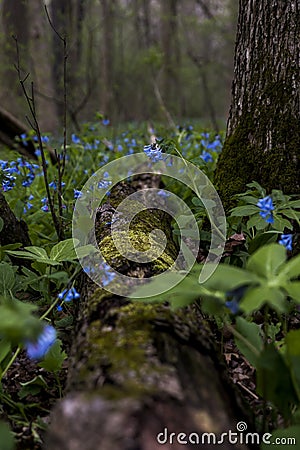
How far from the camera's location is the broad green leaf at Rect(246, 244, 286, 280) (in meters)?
1.26

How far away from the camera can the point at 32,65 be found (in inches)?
323

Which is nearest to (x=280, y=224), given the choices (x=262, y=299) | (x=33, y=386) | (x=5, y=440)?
(x=262, y=299)

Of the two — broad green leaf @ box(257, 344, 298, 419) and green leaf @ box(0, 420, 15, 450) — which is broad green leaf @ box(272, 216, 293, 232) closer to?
broad green leaf @ box(257, 344, 298, 419)

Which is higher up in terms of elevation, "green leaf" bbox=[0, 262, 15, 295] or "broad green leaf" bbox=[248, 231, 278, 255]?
"broad green leaf" bbox=[248, 231, 278, 255]

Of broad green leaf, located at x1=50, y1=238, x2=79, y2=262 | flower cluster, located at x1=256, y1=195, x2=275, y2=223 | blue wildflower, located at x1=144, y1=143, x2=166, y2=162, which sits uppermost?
blue wildflower, located at x1=144, y1=143, x2=166, y2=162

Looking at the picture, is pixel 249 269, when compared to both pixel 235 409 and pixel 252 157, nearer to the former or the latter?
pixel 235 409

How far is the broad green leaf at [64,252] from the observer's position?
1912 mm

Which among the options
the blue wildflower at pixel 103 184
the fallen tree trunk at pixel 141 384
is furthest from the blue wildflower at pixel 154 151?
the fallen tree trunk at pixel 141 384

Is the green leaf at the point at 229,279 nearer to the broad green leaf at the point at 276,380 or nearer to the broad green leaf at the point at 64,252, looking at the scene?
the broad green leaf at the point at 276,380

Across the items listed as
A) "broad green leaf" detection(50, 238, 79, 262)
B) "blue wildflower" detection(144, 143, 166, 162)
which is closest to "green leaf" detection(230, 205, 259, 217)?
"blue wildflower" detection(144, 143, 166, 162)

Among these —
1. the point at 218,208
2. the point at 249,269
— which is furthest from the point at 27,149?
the point at 249,269

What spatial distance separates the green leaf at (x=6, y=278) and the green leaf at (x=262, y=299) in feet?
3.78

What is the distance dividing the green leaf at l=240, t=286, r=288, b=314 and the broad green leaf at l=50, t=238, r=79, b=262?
93 cm

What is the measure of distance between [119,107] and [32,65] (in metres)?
6.00
